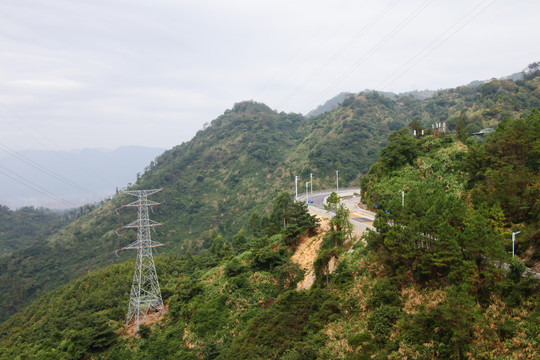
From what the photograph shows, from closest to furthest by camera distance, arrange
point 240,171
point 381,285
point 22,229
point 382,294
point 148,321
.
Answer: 1. point 382,294
2. point 381,285
3. point 148,321
4. point 240,171
5. point 22,229

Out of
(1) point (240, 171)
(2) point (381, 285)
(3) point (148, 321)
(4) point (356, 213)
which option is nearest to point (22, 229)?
(1) point (240, 171)

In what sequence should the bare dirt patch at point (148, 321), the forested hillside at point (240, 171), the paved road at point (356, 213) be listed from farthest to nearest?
the forested hillside at point (240, 171), the bare dirt patch at point (148, 321), the paved road at point (356, 213)

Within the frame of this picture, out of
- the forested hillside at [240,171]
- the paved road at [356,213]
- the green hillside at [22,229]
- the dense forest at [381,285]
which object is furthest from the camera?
Result: the green hillside at [22,229]

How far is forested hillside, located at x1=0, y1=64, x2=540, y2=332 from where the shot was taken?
59478mm

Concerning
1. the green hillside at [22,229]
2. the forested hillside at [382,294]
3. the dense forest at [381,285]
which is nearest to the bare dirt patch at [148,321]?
the forested hillside at [382,294]

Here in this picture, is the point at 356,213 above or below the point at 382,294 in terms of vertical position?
above

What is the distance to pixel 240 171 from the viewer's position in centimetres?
8331

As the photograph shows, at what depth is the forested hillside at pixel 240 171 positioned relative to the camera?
59478 millimetres

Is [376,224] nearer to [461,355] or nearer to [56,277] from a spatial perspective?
[461,355]

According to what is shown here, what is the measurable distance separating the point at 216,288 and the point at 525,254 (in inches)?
775

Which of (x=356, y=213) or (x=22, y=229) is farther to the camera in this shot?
(x=22, y=229)

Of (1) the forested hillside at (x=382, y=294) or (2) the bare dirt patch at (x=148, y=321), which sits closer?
(1) the forested hillside at (x=382, y=294)

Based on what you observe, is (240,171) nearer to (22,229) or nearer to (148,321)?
(148,321)

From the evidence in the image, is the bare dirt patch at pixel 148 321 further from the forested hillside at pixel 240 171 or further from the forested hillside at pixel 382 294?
the forested hillside at pixel 240 171
